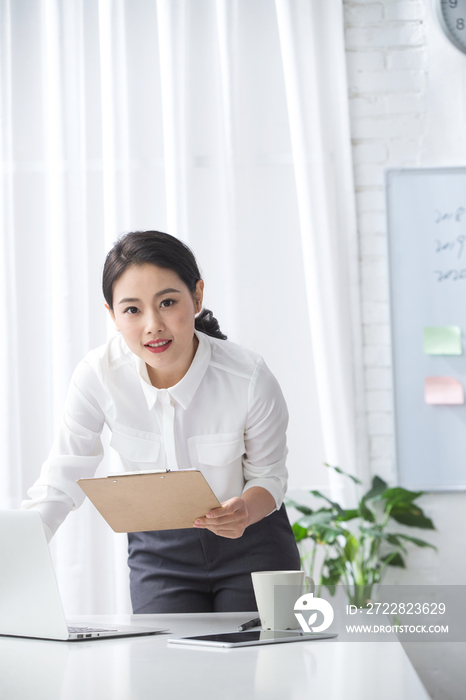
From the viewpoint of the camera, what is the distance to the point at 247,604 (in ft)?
4.25

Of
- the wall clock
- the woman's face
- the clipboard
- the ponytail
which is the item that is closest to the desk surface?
the clipboard

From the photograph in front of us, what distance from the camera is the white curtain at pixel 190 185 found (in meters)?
2.37

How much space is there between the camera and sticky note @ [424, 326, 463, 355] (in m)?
2.41

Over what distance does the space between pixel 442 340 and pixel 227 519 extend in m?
1.56

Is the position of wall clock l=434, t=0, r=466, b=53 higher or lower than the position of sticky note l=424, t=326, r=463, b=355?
higher

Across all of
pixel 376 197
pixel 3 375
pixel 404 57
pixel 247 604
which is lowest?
pixel 247 604

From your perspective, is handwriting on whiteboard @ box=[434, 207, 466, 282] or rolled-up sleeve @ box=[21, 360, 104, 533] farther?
handwriting on whiteboard @ box=[434, 207, 466, 282]

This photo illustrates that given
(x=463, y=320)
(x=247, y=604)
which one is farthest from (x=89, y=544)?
(x=463, y=320)

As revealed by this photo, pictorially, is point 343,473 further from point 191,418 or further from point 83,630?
point 83,630

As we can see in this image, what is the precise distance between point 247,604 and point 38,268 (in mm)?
1552

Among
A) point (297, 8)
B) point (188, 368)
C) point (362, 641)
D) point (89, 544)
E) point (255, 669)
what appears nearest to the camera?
point (255, 669)

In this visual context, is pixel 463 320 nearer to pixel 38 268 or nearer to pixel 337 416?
pixel 337 416

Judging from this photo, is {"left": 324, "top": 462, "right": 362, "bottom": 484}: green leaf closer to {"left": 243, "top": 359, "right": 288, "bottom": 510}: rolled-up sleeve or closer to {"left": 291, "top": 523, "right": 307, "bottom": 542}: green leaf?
{"left": 291, "top": 523, "right": 307, "bottom": 542}: green leaf

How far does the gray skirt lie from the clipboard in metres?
0.29
